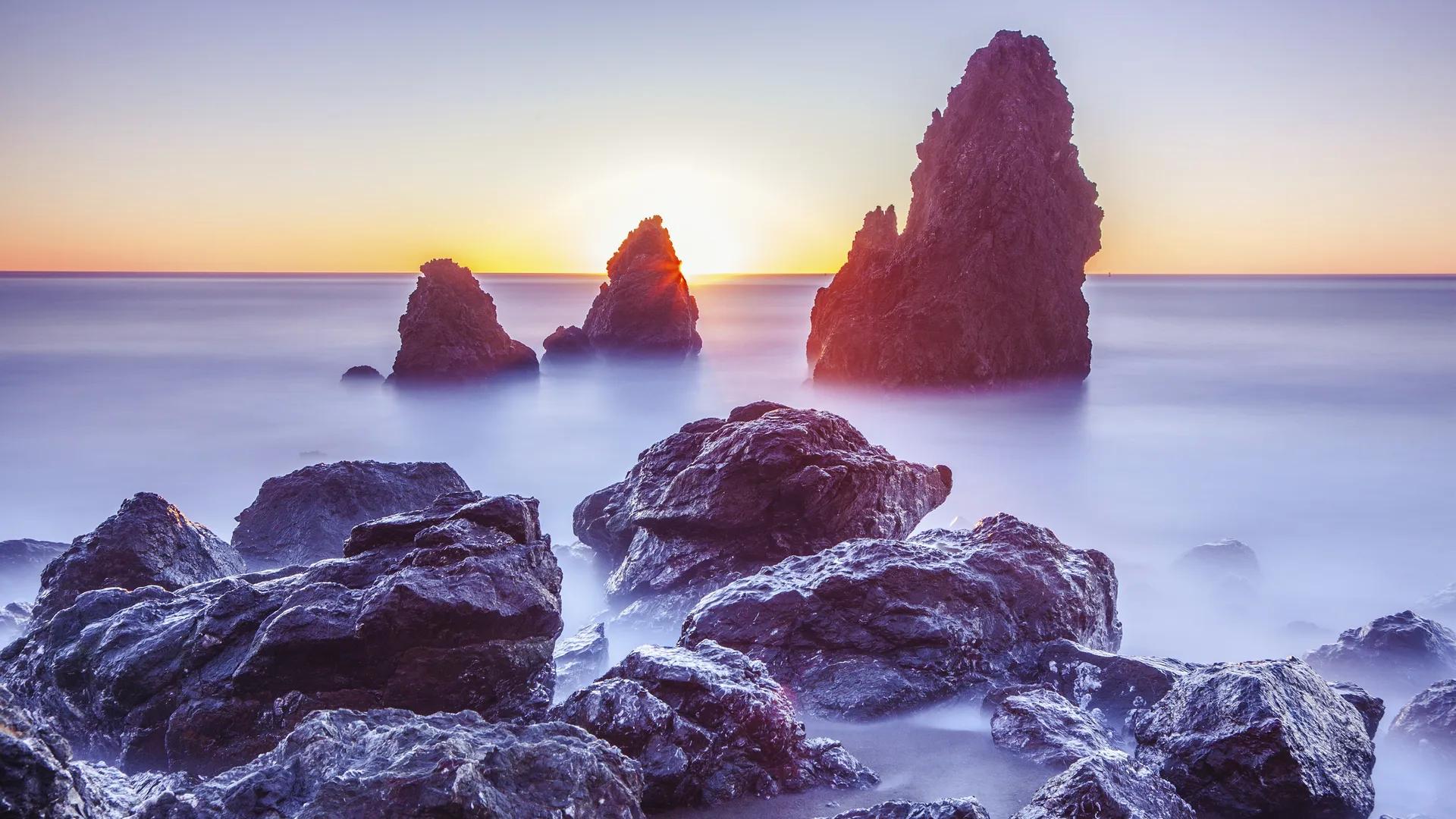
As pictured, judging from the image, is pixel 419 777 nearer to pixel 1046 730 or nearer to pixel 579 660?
pixel 1046 730

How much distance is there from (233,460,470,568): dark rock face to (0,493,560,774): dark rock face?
3.67 m

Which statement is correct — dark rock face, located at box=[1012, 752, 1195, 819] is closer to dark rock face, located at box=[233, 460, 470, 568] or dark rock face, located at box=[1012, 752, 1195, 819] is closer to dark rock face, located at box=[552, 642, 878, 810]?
dark rock face, located at box=[552, 642, 878, 810]

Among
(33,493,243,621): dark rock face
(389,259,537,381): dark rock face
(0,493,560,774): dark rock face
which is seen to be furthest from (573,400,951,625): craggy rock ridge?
(389,259,537,381): dark rock face

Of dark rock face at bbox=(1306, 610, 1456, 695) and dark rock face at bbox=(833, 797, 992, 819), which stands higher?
dark rock face at bbox=(833, 797, 992, 819)

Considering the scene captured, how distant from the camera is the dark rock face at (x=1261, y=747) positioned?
4859 millimetres

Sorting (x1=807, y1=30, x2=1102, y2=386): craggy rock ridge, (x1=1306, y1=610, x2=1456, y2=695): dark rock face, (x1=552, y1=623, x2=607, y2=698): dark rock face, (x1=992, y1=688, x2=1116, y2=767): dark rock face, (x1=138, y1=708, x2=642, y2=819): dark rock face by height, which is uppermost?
(x1=807, y1=30, x2=1102, y2=386): craggy rock ridge

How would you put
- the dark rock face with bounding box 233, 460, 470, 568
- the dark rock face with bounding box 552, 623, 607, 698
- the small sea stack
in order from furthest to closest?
1. the small sea stack
2. the dark rock face with bounding box 233, 460, 470, 568
3. the dark rock face with bounding box 552, 623, 607, 698

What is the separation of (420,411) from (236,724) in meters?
24.5

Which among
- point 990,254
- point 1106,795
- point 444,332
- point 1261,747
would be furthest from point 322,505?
point 444,332

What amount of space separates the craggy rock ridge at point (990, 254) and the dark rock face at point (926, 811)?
78.7ft

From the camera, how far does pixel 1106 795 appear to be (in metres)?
4.21

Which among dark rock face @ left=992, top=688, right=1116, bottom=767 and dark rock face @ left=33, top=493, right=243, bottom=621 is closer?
dark rock face @ left=992, top=688, right=1116, bottom=767

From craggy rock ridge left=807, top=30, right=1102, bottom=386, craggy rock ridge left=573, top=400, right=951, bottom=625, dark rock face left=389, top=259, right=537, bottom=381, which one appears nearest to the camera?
craggy rock ridge left=573, top=400, right=951, bottom=625

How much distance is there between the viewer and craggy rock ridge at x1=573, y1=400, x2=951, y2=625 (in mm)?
8680
